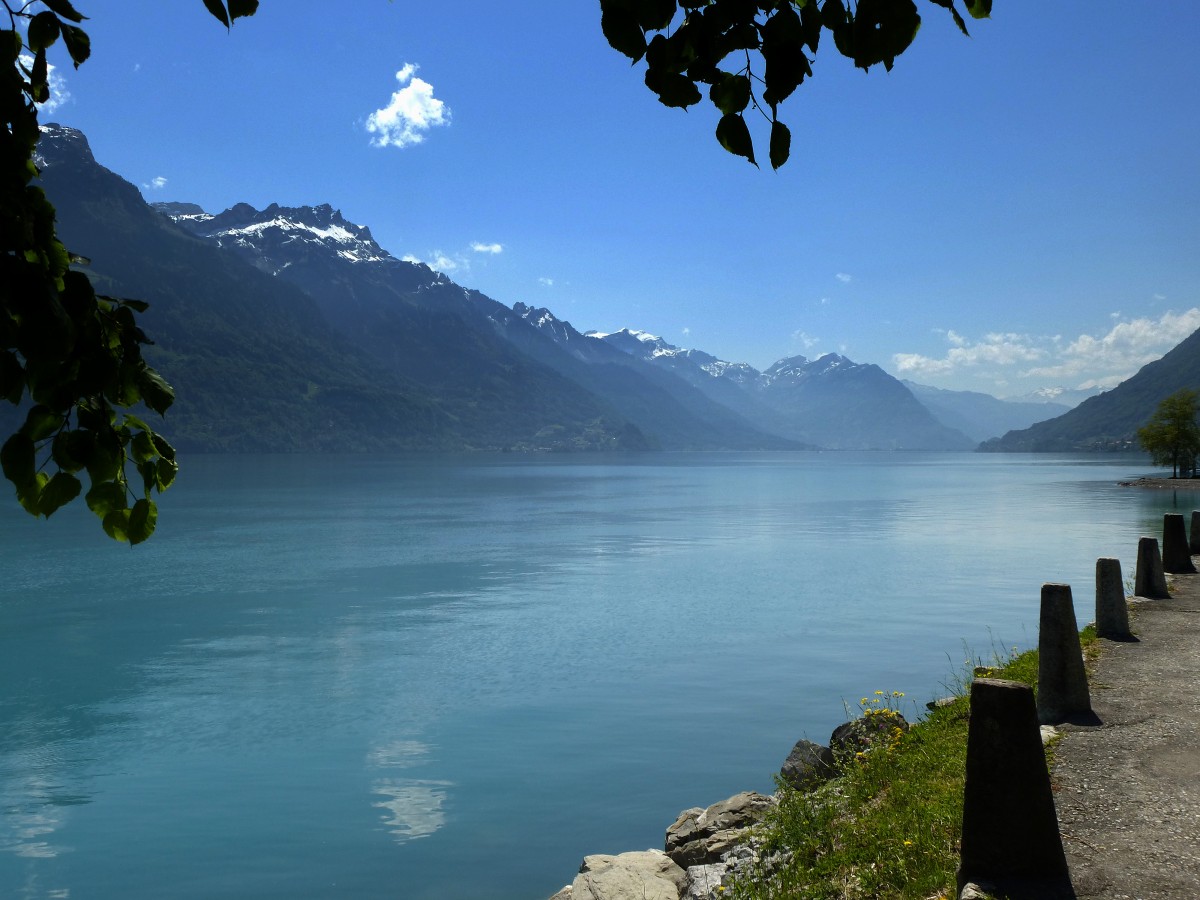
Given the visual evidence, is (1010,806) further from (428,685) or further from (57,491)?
(428,685)

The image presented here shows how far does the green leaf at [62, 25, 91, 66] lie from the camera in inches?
154

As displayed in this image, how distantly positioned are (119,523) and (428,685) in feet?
82.8

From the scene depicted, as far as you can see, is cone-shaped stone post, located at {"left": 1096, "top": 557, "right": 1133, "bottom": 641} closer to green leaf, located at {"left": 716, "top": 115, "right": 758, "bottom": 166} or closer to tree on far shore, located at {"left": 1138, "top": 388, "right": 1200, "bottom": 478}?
green leaf, located at {"left": 716, "top": 115, "right": 758, "bottom": 166}

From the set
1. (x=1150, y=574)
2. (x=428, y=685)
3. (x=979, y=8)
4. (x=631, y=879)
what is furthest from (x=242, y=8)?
(x=428, y=685)

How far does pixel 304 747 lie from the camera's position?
22359 millimetres

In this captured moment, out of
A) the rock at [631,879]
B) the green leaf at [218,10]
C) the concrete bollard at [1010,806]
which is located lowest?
the rock at [631,879]

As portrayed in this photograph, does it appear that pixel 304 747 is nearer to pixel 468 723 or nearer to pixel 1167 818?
pixel 468 723

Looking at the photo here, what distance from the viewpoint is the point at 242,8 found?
351 cm

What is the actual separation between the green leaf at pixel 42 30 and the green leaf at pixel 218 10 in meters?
0.86

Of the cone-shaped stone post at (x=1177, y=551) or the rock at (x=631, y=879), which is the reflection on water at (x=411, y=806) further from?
the cone-shaped stone post at (x=1177, y=551)

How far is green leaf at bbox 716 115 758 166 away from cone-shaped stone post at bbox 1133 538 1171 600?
2249cm

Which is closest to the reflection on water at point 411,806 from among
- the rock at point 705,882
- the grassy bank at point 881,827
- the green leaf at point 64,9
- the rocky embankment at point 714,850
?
the rocky embankment at point 714,850

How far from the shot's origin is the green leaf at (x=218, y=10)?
3354 mm

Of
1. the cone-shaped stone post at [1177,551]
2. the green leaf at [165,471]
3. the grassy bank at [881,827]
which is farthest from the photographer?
the cone-shaped stone post at [1177,551]
